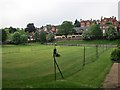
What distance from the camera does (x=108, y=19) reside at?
115688mm

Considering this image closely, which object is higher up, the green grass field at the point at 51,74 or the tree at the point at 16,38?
the tree at the point at 16,38

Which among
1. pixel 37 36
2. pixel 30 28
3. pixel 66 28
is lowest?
pixel 37 36

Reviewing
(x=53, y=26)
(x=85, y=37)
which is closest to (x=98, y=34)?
(x=85, y=37)

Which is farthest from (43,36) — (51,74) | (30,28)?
(51,74)

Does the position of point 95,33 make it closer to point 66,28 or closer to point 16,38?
point 66,28

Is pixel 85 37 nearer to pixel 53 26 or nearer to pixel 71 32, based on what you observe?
pixel 71 32

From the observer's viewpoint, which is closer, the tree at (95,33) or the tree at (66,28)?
the tree at (95,33)

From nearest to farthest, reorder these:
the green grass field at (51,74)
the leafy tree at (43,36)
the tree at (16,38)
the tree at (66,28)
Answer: the green grass field at (51,74)
the tree at (16,38)
the leafy tree at (43,36)
the tree at (66,28)

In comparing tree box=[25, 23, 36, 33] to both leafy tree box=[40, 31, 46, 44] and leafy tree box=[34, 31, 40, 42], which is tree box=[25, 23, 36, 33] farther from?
leafy tree box=[40, 31, 46, 44]

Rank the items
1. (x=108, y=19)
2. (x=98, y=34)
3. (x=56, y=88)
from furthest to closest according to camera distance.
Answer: (x=108, y=19), (x=98, y=34), (x=56, y=88)

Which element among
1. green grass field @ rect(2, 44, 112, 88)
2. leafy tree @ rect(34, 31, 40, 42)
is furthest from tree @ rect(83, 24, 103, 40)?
green grass field @ rect(2, 44, 112, 88)

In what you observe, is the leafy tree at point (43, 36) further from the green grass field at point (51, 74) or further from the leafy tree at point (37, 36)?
the green grass field at point (51, 74)

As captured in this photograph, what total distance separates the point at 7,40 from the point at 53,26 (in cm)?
6236

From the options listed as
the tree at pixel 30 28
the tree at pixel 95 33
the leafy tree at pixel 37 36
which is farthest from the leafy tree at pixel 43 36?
the tree at pixel 30 28
